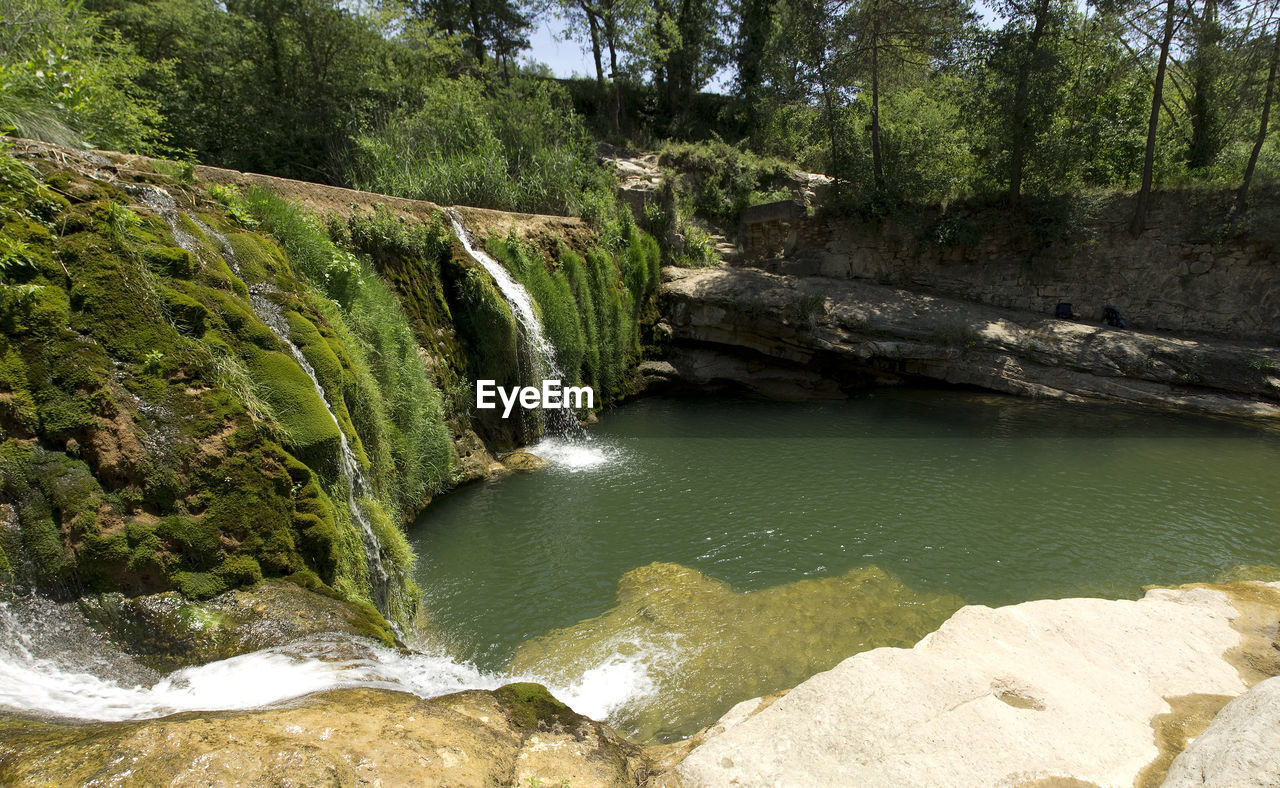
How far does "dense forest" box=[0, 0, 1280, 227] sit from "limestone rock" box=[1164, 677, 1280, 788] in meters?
12.1

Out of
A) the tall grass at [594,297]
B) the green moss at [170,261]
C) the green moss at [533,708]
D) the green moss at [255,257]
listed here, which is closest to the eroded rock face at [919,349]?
the tall grass at [594,297]

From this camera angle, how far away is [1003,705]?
3.06 meters

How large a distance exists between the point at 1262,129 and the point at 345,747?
66.4 ft

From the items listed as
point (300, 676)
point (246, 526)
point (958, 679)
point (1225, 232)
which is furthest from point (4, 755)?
point (1225, 232)

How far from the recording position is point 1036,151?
14633 mm

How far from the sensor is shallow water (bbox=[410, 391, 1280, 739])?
5.20 meters

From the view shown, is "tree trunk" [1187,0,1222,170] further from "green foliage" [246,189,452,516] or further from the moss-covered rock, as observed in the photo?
the moss-covered rock

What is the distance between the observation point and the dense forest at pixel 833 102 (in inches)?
515

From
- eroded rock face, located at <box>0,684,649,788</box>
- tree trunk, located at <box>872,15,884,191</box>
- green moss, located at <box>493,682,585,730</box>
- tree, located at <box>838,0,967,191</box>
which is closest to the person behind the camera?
eroded rock face, located at <box>0,684,649,788</box>

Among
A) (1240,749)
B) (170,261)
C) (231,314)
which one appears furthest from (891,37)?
(1240,749)

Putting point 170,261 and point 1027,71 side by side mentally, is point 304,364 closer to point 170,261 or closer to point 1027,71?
point 170,261

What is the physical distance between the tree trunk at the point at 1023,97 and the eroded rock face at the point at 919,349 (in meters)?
4.02

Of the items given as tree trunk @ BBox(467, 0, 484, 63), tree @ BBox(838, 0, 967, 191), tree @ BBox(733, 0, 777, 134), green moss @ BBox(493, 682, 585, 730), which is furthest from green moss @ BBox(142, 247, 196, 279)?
tree @ BBox(733, 0, 777, 134)

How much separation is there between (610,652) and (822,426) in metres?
7.48
